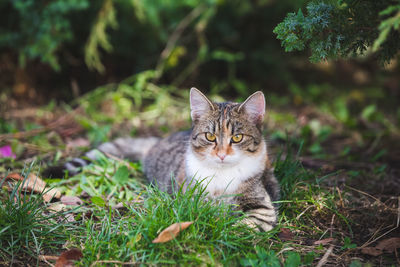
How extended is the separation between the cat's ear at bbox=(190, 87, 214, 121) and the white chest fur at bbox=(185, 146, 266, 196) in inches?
16.6

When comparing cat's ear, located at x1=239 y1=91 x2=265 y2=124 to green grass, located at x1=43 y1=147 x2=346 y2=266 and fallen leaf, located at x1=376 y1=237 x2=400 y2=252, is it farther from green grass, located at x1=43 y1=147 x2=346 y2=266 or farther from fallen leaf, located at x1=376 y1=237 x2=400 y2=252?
fallen leaf, located at x1=376 y1=237 x2=400 y2=252

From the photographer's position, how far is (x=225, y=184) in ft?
9.61

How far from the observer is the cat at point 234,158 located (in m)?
2.90

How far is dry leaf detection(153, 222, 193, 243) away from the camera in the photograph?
2.28 metres

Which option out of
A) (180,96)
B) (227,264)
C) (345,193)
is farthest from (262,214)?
(180,96)

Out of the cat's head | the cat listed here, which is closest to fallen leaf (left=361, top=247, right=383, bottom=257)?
the cat

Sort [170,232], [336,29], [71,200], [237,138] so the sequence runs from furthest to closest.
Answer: [71,200], [237,138], [336,29], [170,232]

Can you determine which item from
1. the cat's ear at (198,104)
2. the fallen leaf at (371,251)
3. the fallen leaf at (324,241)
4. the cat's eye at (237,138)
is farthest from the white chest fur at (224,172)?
the fallen leaf at (371,251)

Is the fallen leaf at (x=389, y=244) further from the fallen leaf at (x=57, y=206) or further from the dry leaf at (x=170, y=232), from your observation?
the fallen leaf at (x=57, y=206)

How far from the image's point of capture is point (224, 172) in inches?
116

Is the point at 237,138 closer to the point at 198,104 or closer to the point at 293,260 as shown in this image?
the point at 198,104

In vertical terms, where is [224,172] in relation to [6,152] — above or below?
above

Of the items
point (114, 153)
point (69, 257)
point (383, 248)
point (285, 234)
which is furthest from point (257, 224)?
point (114, 153)

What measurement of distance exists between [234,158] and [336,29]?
121cm
